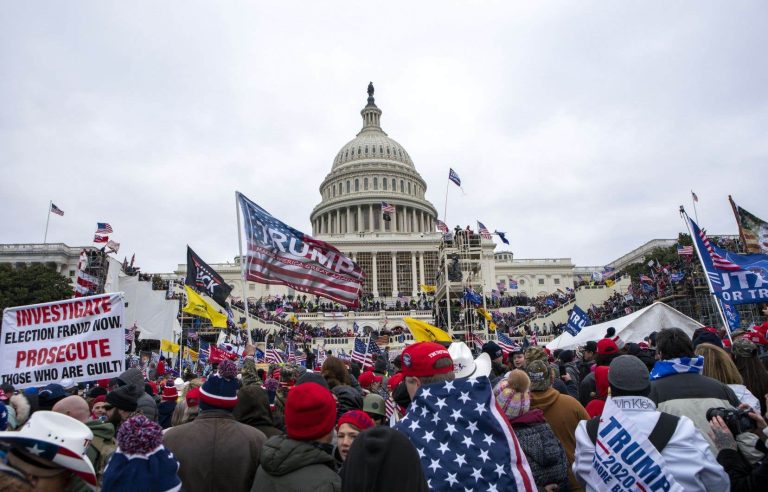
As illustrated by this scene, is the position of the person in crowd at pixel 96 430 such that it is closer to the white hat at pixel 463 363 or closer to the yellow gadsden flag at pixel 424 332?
the white hat at pixel 463 363

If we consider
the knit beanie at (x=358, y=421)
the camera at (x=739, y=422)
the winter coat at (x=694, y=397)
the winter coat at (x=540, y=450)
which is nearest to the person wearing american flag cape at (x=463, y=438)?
the knit beanie at (x=358, y=421)

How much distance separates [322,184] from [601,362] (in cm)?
10073

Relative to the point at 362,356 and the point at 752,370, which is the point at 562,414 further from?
the point at 362,356

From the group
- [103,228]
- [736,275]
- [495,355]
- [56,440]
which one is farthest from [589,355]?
[103,228]

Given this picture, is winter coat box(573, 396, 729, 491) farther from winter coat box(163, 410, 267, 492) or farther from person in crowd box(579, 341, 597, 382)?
person in crowd box(579, 341, 597, 382)

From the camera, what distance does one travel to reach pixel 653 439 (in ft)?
11.1

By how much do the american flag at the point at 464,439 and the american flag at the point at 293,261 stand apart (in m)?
8.46

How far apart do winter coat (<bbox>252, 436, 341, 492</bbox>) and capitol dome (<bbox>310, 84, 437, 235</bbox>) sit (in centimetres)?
8478

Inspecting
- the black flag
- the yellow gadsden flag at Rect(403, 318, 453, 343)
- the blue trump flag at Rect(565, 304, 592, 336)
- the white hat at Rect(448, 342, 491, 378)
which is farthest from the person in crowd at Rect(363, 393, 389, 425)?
the blue trump flag at Rect(565, 304, 592, 336)

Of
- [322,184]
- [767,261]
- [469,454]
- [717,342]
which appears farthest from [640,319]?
[322,184]

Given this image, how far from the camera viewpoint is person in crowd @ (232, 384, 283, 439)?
191 inches

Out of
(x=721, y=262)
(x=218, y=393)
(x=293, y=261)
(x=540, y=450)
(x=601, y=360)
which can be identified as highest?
(x=293, y=261)

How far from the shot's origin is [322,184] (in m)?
106

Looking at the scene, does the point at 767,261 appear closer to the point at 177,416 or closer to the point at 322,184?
the point at 177,416
